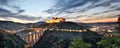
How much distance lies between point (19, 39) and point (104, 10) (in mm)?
4834

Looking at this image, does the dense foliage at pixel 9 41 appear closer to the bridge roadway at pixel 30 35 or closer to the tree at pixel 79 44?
the bridge roadway at pixel 30 35

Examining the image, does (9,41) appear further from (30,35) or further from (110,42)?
(110,42)

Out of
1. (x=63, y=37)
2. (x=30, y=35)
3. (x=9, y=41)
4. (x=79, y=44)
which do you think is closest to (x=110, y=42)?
(x=79, y=44)

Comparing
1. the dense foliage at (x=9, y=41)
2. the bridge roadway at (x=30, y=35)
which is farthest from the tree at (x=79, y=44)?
the dense foliage at (x=9, y=41)

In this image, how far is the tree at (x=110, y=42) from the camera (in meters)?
13.7

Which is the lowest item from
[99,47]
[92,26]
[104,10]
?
[99,47]

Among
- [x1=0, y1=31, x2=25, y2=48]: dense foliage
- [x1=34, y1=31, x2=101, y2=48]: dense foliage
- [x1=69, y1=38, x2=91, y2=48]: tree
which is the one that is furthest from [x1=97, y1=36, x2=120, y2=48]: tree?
[x1=0, y1=31, x2=25, y2=48]: dense foliage

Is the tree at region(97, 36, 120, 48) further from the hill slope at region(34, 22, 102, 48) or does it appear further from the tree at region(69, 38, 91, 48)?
the tree at region(69, 38, 91, 48)

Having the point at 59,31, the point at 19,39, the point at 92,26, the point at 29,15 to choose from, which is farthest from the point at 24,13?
the point at 92,26

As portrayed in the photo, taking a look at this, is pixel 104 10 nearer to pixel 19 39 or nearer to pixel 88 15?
pixel 88 15

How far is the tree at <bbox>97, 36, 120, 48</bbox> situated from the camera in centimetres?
1371

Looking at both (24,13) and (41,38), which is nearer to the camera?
(24,13)

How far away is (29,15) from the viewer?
1351cm

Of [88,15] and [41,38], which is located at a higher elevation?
[88,15]
